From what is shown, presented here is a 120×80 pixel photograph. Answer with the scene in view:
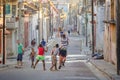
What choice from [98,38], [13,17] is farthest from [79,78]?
[98,38]

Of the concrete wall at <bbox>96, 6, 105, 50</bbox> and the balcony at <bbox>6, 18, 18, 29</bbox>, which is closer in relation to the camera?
the balcony at <bbox>6, 18, 18, 29</bbox>

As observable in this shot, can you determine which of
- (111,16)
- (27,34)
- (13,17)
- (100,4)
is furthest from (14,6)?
(111,16)

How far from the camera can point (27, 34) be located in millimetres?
65938

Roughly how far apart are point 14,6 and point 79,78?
2929cm

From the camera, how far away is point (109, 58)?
3703 cm

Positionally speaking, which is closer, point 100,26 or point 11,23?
point 11,23

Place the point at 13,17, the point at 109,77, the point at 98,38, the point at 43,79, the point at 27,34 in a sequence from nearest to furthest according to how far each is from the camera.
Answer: the point at 43,79 → the point at 109,77 → the point at 13,17 → the point at 98,38 → the point at 27,34

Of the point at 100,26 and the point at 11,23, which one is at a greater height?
the point at 11,23

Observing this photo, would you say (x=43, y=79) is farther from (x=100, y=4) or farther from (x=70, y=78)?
(x=100, y=4)

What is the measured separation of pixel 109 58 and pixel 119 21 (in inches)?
503

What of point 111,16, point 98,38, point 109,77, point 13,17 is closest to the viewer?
point 109,77

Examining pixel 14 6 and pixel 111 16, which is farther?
pixel 14 6

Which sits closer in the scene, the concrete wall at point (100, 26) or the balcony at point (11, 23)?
the balcony at point (11, 23)

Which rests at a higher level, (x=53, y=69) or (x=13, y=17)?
(x=13, y=17)
